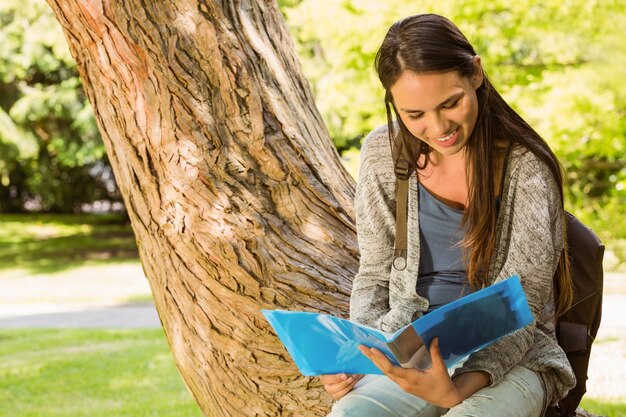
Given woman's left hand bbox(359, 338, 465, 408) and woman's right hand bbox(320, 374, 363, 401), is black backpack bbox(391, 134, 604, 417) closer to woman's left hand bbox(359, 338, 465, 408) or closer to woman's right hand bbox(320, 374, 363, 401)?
woman's right hand bbox(320, 374, 363, 401)

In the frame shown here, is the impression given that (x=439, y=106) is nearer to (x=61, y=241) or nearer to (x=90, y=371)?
(x=90, y=371)

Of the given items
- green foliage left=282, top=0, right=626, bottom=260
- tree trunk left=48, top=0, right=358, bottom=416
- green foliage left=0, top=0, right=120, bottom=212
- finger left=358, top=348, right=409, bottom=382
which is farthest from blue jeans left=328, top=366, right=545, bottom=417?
green foliage left=0, top=0, right=120, bottom=212

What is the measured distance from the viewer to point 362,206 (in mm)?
2557

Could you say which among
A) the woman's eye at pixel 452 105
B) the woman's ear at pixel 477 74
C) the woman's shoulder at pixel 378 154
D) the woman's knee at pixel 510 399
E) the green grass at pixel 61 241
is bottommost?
the green grass at pixel 61 241

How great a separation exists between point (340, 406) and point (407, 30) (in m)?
0.93

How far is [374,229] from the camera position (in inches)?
99.4

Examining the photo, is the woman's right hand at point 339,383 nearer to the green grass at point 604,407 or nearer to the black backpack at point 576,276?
the black backpack at point 576,276

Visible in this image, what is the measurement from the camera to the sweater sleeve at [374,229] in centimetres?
252

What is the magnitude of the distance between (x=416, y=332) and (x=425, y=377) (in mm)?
152

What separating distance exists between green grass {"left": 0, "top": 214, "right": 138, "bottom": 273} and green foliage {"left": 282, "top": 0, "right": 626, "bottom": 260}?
772cm

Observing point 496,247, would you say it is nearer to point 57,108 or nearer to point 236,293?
point 236,293

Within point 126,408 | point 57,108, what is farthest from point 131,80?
point 57,108

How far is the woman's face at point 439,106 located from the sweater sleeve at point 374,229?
→ 8.5 inches

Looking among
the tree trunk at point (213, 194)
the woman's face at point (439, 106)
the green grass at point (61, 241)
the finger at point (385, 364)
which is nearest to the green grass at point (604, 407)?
the tree trunk at point (213, 194)
